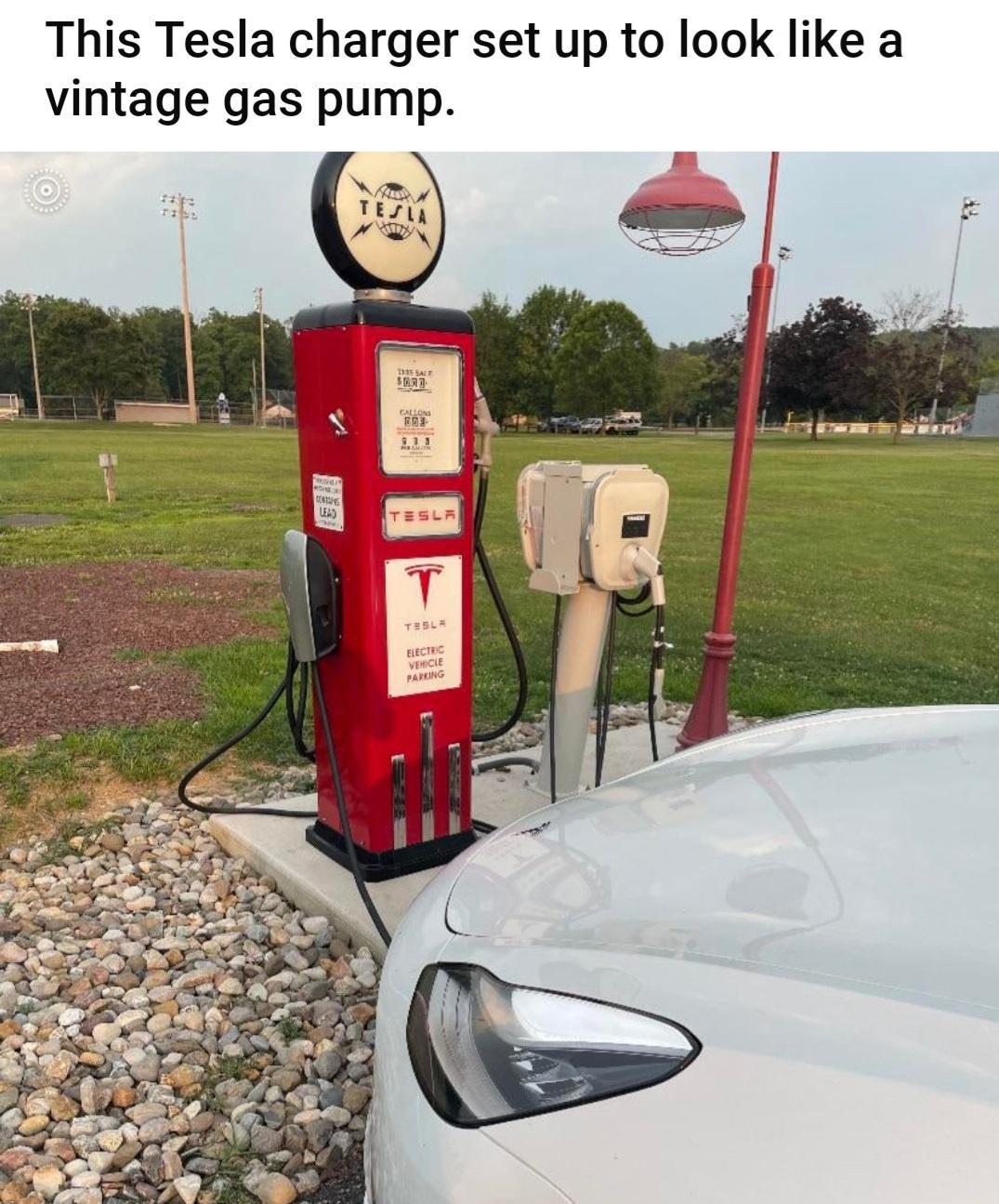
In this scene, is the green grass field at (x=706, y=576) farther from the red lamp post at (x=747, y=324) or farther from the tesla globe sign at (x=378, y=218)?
the tesla globe sign at (x=378, y=218)

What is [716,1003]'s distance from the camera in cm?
122

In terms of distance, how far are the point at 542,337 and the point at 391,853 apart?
62025mm

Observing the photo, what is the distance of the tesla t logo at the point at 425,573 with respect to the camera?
10.1 feet

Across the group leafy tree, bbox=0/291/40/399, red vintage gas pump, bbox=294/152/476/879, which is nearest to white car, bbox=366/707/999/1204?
red vintage gas pump, bbox=294/152/476/879

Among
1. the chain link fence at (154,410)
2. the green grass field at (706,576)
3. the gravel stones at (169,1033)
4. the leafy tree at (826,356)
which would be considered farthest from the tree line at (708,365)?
the gravel stones at (169,1033)

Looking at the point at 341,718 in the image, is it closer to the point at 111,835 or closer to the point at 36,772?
the point at 111,835

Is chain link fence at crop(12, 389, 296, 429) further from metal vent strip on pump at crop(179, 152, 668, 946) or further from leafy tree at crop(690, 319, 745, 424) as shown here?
metal vent strip on pump at crop(179, 152, 668, 946)

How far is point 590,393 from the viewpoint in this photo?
57.8 metres

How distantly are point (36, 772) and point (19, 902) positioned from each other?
3.67 feet

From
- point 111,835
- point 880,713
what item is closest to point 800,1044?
point 880,713

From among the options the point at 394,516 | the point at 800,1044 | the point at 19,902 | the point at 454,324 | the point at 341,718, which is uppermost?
the point at 454,324

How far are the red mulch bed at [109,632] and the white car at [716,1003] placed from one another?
3.80 m

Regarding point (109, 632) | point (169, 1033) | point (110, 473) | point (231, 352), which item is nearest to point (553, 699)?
point (169, 1033)

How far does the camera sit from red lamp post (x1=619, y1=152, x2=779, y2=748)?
3.98 metres
